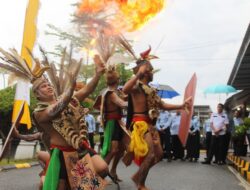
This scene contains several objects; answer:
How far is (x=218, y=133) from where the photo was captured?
524 inches

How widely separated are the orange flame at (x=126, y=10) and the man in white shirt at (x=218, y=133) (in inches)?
268

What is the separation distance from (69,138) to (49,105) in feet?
1.31

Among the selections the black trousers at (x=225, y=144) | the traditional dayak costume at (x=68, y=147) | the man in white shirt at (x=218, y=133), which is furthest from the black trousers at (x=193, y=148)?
the traditional dayak costume at (x=68, y=147)

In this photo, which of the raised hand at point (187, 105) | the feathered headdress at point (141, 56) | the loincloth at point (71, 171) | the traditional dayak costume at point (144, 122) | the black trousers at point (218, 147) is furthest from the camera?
the black trousers at point (218, 147)

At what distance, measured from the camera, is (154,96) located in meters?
6.98

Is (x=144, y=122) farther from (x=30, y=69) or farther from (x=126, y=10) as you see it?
(x=30, y=69)

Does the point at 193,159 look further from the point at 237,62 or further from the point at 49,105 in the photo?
the point at 49,105

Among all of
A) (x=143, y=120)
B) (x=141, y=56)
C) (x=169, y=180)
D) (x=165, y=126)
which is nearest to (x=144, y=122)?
(x=143, y=120)

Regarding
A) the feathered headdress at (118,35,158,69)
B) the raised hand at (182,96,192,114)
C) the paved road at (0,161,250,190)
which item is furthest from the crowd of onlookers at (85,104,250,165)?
the feathered headdress at (118,35,158,69)

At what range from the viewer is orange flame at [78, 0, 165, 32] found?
18.7 feet

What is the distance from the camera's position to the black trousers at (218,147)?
13.3m

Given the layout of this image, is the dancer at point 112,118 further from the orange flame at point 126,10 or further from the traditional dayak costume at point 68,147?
the traditional dayak costume at point 68,147

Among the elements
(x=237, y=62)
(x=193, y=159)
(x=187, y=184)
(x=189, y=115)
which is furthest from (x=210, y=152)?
(x=189, y=115)

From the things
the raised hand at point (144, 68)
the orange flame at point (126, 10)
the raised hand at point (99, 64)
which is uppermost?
the orange flame at point (126, 10)
